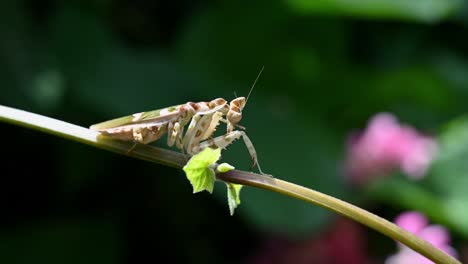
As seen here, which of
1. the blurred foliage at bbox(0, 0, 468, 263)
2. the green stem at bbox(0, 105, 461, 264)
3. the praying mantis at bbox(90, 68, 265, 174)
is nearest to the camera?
the green stem at bbox(0, 105, 461, 264)

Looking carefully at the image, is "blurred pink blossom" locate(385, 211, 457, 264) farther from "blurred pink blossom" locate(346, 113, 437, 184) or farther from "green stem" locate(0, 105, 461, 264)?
"green stem" locate(0, 105, 461, 264)

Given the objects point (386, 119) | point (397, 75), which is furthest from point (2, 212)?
point (397, 75)

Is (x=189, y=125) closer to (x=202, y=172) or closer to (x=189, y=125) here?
(x=189, y=125)

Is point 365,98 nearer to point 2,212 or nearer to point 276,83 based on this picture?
point 276,83

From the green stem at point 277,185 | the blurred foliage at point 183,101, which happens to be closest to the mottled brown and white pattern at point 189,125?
the green stem at point 277,185

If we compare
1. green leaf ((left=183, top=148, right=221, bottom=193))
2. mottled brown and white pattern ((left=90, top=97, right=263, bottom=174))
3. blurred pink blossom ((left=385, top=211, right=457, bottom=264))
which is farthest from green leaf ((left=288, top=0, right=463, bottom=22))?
green leaf ((left=183, top=148, right=221, bottom=193))

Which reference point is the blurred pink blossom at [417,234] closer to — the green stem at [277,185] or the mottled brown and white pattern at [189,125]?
the mottled brown and white pattern at [189,125]

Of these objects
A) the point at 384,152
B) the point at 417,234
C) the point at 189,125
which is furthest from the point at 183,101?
the point at 189,125
